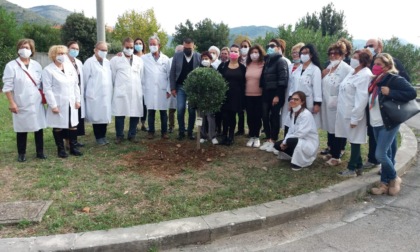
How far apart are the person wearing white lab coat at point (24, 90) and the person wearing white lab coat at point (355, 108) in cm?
494

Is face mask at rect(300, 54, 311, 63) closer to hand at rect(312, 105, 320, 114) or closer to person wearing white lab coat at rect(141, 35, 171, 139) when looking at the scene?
hand at rect(312, 105, 320, 114)

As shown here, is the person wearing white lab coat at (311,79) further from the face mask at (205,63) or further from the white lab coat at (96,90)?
the white lab coat at (96,90)

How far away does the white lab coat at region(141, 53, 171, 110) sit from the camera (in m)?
7.53

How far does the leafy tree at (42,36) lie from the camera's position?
27.3 meters

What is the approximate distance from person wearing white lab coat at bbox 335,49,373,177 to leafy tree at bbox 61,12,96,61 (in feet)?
88.6

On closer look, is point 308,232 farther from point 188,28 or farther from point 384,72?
point 188,28

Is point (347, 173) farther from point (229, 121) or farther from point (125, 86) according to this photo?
point (125, 86)

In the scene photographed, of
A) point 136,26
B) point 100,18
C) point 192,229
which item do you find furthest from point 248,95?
point 136,26

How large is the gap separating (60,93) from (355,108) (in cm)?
479

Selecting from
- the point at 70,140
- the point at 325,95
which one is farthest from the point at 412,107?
the point at 70,140

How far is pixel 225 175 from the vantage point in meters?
5.50

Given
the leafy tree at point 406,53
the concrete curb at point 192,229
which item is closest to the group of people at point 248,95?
the concrete curb at point 192,229

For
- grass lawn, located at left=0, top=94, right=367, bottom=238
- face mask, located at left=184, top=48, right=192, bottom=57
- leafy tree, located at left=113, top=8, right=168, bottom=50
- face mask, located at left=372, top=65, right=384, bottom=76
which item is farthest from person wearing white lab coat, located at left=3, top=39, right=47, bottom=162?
leafy tree, located at left=113, top=8, right=168, bottom=50

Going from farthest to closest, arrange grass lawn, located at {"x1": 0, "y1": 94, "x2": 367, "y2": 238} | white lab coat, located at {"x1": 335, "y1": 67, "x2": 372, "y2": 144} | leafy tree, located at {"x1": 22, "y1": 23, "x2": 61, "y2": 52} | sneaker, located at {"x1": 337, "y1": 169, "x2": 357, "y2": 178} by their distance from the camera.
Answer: leafy tree, located at {"x1": 22, "y1": 23, "x2": 61, "y2": 52}
sneaker, located at {"x1": 337, "y1": 169, "x2": 357, "y2": 178}
white lab coat, located at {"x1": 335, "y1": 67, "x2": 372, "y2": 144}
grass lawn, located at {"x1": 0, "y1": 94, "x2": 367, "y2": 238}
